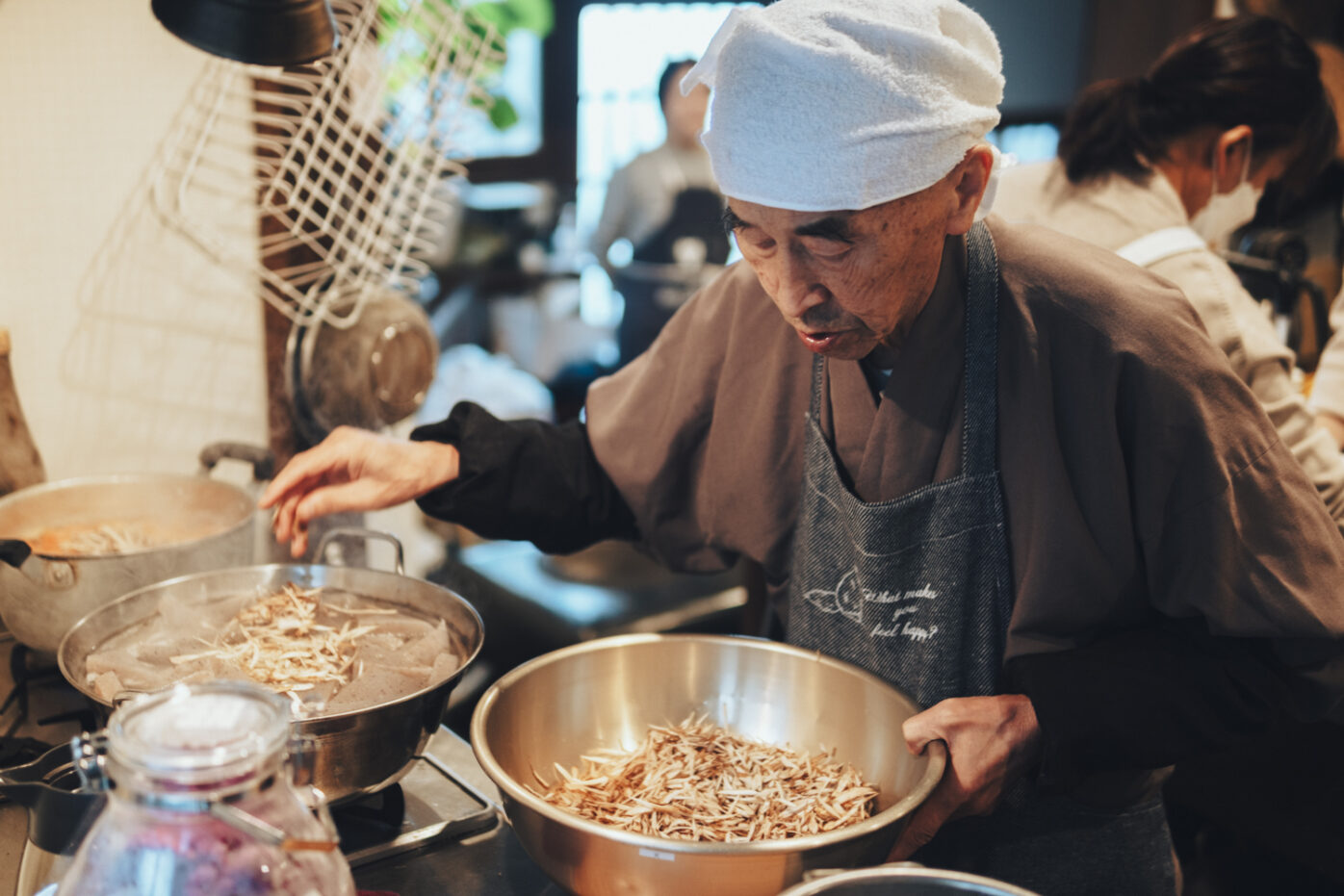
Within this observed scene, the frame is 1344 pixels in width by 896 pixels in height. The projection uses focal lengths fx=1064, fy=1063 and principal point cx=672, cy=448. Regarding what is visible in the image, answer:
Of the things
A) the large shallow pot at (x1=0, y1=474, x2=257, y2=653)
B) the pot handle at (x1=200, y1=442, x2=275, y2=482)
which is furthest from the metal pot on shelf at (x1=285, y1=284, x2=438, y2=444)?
the large shallow pot at (x1=0, y1=474, x2=257, y2=653)

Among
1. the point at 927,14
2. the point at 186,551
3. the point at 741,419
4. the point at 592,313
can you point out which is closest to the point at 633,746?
the point at 741,419

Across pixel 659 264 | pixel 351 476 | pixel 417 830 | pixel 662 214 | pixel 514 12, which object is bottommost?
pixel 659 264

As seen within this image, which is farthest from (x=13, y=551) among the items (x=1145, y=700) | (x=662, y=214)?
(x=662, y=214)

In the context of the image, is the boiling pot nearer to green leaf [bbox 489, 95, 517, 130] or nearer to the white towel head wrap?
the white towel head wrap

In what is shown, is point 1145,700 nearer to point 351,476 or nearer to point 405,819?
point 405,819

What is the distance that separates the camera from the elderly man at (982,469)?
1030mm

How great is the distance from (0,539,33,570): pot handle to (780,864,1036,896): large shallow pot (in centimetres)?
98

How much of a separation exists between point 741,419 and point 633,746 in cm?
46

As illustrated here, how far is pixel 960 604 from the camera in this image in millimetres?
1233

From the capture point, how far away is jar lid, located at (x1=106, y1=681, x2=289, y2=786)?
63 cm

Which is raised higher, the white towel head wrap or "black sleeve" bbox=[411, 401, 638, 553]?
the white towel head wrap

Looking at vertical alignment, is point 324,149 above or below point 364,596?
above

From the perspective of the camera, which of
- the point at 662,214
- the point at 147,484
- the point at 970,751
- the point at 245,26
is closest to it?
the point at 970,751

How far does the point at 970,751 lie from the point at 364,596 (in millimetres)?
747
